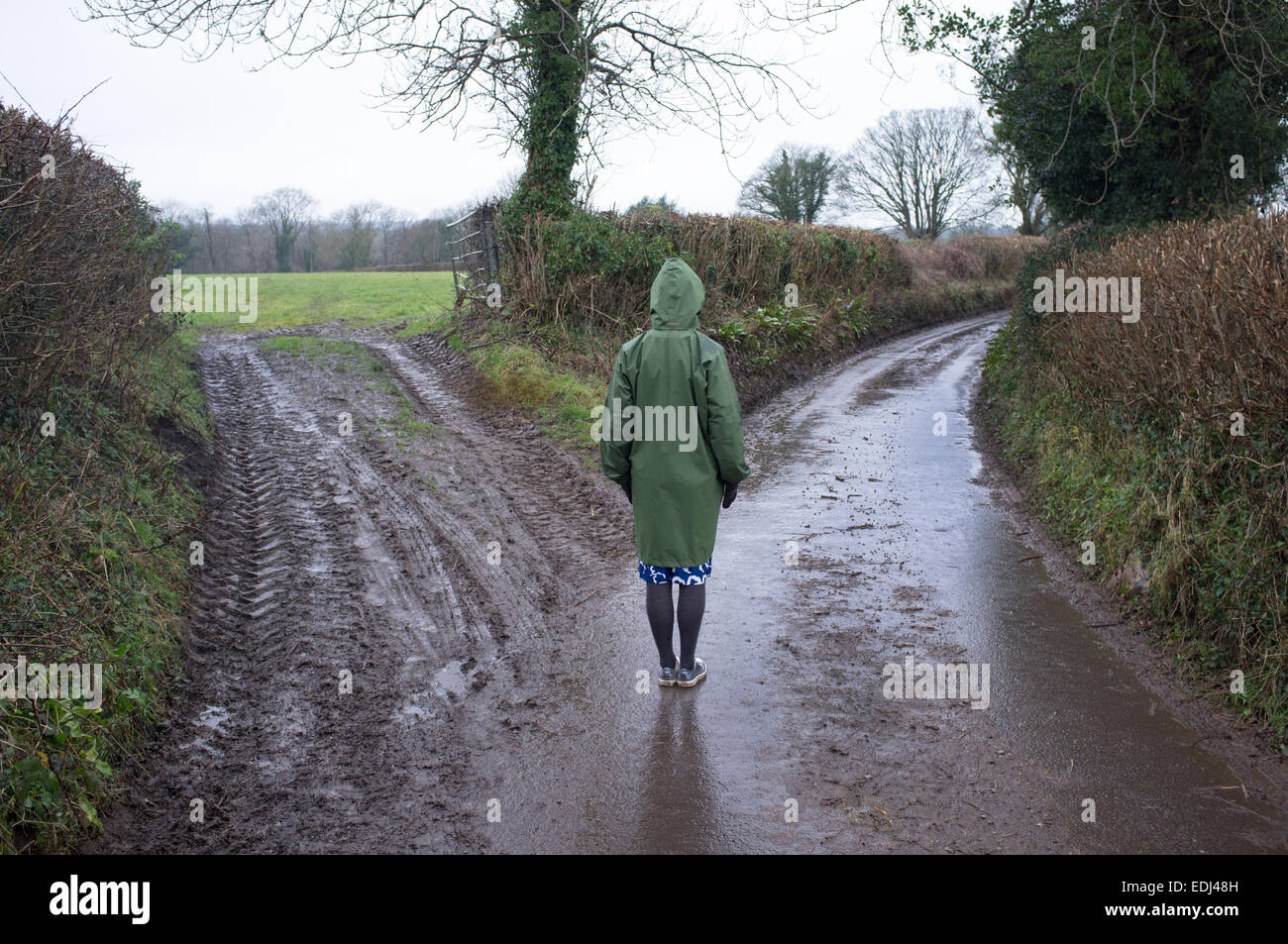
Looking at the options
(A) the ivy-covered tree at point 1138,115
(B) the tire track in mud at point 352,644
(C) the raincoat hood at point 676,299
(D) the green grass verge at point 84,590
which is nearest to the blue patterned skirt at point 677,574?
(B) the tire track in mud at point 352,644

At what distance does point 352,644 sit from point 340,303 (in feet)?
64.5

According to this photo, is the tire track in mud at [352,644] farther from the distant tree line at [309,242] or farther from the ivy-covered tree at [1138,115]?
the distant tree line at [309,242]

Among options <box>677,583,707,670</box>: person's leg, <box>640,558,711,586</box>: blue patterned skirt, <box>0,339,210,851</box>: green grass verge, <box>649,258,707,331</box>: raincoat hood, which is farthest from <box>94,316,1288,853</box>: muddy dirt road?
<box>649,258,707,331</box>: raincoat hood

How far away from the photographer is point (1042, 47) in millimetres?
12039

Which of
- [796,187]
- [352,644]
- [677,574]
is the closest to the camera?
[677,574]

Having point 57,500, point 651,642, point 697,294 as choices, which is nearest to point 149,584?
point 57,500

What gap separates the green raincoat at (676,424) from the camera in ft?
15.0

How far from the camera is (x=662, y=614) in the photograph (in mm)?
4859

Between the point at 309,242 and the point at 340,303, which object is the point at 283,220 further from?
the point at 340,303

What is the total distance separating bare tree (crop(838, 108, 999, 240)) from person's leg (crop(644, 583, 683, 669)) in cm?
4869

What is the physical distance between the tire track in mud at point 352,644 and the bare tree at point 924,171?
46.2 m

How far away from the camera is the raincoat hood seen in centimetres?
461

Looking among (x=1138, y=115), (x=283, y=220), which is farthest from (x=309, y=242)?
(x=1138, y=115)

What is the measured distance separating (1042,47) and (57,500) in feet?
42.1
